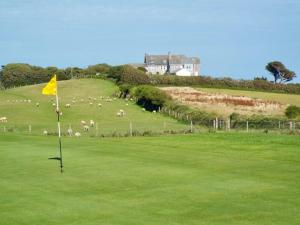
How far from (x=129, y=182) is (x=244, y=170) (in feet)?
18.1

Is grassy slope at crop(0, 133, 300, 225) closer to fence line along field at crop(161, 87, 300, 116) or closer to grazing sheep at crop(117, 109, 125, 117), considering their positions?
fence line along field at crop(161, 87, 300, 116)

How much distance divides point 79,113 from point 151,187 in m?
63.9

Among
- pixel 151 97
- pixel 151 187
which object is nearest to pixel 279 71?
pixel 151 97

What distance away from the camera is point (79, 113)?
82.9 m

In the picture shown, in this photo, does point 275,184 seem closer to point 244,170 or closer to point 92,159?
point 244,170

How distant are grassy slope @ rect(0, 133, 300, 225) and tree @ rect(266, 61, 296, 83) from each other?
522 feet

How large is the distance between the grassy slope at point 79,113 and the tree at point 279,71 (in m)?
88.6

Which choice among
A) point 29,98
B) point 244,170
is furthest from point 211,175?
point 29,98

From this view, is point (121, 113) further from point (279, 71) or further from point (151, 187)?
point (279, 71)

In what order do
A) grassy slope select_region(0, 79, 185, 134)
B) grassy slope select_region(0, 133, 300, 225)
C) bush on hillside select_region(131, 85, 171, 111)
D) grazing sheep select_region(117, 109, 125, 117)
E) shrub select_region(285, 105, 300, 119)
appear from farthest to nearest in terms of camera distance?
bush on hillside select_region(131, 85, 171, 111), grazing sheep select_region(117, 109, 125, 117), grassy slope select_region(0, 79, 185, 134), shrub select_region(285, 105, 300, 119), grassy slope select_region(0, 133, 300, 225)

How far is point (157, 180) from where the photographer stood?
21484 millimetres

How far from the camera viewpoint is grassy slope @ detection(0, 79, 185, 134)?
219 feet

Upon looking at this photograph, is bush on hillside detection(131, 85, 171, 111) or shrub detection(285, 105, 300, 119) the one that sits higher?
bush on hillside detection(131, 85, 171, 111)

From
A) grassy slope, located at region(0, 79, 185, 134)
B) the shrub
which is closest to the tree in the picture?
grassy slope, located at region(0, 79, 185, 134)
